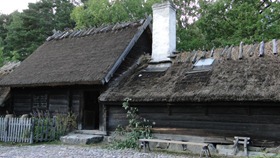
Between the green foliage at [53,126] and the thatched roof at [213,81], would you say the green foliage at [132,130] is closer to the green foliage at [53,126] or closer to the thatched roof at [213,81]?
the thatched roof at [213,81]

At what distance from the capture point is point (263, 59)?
11555 millimetres

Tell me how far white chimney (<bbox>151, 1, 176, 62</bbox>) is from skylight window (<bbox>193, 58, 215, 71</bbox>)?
1839 mm

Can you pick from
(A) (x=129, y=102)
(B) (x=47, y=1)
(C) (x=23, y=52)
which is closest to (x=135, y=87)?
(A) (x=129, y=102)

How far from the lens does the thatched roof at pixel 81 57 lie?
46.9 feet

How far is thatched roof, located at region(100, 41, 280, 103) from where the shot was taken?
10250mm

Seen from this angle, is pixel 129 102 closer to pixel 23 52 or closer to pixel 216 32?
pixel 216 32

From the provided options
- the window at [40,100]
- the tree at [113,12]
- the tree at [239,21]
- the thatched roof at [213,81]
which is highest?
the tree at [113,12]

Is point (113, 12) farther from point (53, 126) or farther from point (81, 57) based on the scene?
point (53, 126)

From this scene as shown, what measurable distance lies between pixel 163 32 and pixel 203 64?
9.96 feet

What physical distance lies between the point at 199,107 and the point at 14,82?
10071 millimetres

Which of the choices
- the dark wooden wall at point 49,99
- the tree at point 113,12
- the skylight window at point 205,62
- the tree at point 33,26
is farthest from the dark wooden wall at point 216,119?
the tree at point 33,26

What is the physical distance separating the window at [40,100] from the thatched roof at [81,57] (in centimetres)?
117

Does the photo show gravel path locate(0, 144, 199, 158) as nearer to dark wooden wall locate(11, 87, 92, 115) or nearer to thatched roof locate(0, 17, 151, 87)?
thatched roof locate(0, 17, 151, 87)

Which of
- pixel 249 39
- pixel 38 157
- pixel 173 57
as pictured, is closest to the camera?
pixel 38 157
